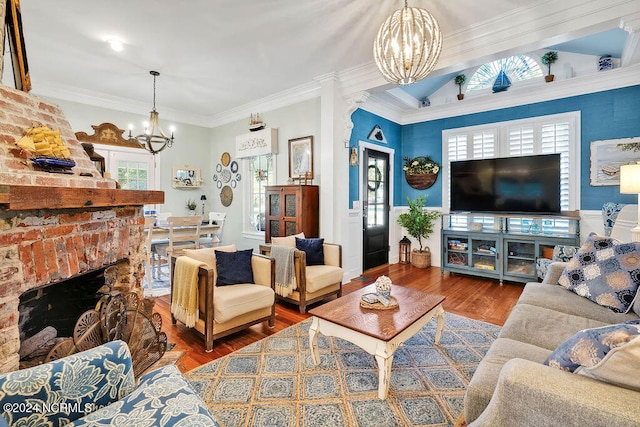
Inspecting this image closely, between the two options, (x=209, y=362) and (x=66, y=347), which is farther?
(x=209, y=362)

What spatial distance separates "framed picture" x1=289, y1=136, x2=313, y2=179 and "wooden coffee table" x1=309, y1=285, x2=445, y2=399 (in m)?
2.52

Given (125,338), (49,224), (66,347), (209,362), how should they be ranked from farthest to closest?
1. (209,362)
2. (125,338)
3. (49,224)
4. (66,347)

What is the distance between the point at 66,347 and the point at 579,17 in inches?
168

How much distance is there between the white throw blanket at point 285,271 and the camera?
10.9 ft

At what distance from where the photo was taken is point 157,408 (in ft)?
3.47

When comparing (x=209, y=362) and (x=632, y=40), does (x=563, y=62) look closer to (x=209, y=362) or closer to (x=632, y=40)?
(x=632, y=40)

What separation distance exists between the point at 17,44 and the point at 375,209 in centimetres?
455

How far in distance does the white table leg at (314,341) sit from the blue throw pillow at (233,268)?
1.01m

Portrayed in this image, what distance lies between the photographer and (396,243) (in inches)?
228

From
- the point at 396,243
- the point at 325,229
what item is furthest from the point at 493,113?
the point at 325,229

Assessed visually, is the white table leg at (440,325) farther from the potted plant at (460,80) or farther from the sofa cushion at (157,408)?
the potted plant at (460,80)

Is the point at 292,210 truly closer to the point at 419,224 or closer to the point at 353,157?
the point at 353,157

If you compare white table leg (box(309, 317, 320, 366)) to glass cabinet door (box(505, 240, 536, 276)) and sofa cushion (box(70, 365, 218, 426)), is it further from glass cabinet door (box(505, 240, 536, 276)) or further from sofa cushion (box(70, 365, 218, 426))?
glass cabinet door (box(505, 240, 536, 276))

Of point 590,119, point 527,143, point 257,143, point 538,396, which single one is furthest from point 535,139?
point 538,396
